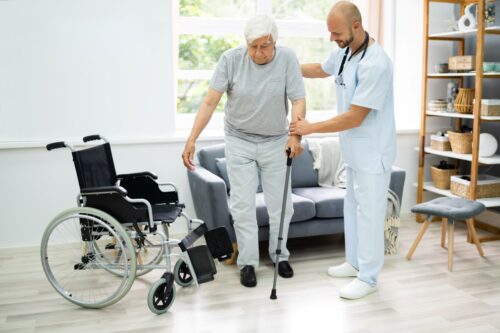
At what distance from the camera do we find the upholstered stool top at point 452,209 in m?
3.35

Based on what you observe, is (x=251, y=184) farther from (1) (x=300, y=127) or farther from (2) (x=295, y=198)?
(2) (x=295, y=198)

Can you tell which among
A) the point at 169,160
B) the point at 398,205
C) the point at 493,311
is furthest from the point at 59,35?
Result: the point at 493,311

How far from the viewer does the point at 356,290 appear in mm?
2932

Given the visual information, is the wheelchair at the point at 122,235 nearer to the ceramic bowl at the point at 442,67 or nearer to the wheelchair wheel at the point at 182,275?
the wheelchair wheel at the point at 182,275

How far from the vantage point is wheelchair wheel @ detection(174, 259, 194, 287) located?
3.05 m

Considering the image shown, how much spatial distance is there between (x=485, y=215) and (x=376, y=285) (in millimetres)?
1652

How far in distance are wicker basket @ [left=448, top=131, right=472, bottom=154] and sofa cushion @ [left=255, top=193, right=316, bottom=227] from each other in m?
1.28

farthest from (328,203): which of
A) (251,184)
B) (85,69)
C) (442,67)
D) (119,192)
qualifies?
(85,69)

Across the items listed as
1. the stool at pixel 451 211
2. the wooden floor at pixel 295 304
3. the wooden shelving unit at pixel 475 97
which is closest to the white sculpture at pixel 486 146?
the wooden shelving unit at pixel 475 97

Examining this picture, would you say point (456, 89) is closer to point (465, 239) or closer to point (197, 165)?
point (465, 239)

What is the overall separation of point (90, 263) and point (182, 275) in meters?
0.52

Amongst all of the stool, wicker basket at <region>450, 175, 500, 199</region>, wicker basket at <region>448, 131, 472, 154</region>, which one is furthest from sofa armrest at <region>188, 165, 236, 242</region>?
wicker basket at <region>448, 131, 472, 154</region>

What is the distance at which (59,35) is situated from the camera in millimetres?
3764

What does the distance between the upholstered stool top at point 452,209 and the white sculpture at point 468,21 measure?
1.26 meters
